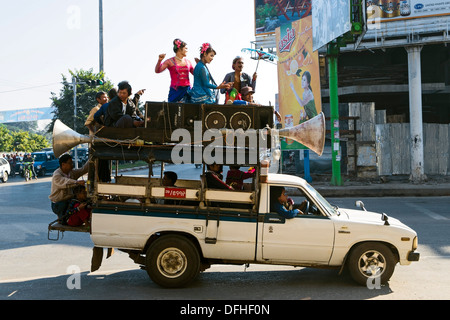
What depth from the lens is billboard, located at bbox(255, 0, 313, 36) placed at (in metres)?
39.6

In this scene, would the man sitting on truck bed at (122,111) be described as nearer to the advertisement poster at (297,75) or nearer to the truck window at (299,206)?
the truck window at (299,206)

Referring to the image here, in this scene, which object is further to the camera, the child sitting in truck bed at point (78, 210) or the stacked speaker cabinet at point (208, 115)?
the child sitting in truck bed at point (78, 210)

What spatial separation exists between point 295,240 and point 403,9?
57.9 feet

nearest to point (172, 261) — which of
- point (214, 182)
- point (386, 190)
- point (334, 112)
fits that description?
point (214, 182)

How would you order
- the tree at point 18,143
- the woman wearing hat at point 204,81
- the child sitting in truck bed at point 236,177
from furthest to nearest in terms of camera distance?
the tree at point 18,143 → the woman wearing hat at point 204,81 → the child sitting in truck bed at point 236,177

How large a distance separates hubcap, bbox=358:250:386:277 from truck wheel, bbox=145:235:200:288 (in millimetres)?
2154

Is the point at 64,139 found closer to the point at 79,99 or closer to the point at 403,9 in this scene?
the point at 403,9

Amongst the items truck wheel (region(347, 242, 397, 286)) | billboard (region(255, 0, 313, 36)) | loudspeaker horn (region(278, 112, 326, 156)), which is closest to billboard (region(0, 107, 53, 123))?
billboard (region(255, 0, 313, 36))

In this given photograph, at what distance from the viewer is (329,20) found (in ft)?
61.5

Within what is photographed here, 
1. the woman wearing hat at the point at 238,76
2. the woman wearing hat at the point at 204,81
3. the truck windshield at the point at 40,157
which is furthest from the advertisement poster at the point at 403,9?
the truck windshield at the point at 40,157

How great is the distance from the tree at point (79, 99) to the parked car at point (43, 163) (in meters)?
7.06

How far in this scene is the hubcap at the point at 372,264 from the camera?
6.05 meters

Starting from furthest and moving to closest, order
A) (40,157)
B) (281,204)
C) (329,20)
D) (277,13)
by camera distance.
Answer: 1. (277,13)
2. (40,157)
3. (329,20)
4. (281,204)

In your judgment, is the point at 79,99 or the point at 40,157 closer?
the point at 40,157
